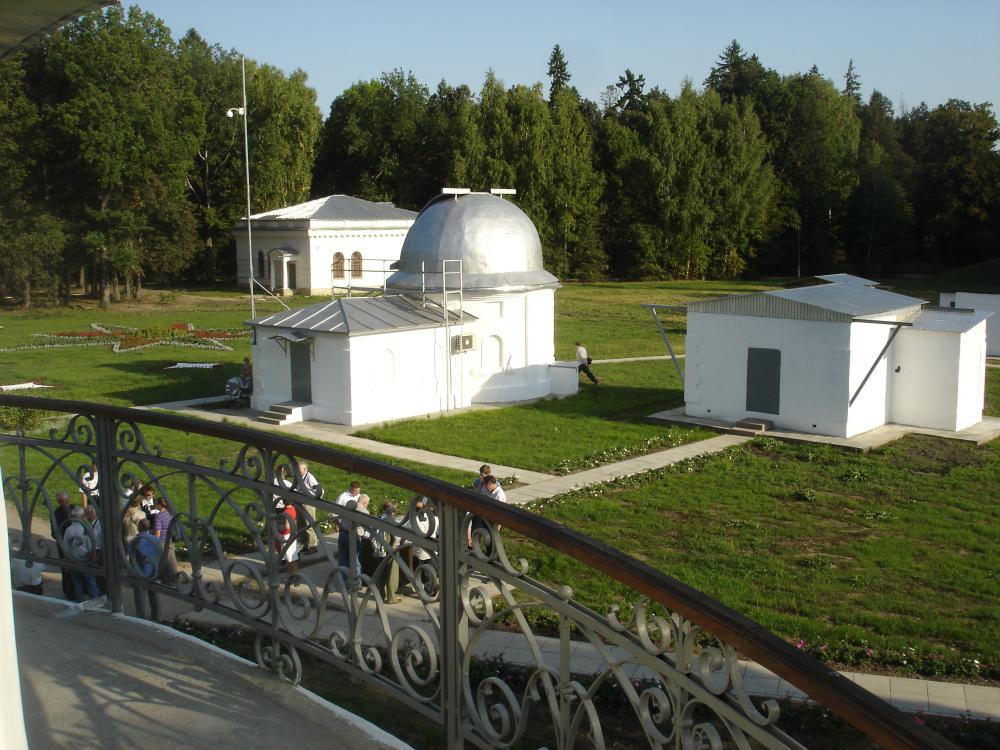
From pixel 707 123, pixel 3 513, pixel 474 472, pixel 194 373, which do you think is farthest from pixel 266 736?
pixel 707 123

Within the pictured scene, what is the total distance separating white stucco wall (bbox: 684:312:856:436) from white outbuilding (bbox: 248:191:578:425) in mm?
4622

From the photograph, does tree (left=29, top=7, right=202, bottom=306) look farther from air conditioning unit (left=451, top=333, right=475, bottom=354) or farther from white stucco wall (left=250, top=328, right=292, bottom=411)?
air conditioning unit (left=451, top=333, right=475, bottom=354)

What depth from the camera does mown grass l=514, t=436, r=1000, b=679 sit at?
419 inches

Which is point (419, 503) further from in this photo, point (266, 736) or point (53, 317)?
point (53, 317)

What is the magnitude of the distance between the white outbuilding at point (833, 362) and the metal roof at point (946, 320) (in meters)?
0.02

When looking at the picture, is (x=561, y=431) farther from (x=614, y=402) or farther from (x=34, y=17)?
(x=34, y=17)

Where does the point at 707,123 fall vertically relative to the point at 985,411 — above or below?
above

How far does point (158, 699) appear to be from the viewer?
4.16m

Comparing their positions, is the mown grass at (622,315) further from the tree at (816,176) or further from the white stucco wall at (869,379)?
the white stucco wall at (869,379)

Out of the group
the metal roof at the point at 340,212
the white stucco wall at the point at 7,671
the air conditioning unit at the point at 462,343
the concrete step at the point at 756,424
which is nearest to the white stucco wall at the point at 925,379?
the concrete step at the point at 756,424

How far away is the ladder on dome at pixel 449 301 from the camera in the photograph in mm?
25008

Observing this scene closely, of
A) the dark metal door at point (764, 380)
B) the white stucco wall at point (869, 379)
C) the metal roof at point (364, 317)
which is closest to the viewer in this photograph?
the white stucco wall at point (869, 379)

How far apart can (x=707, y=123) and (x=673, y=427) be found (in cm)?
4769

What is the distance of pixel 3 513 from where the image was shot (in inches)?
109
